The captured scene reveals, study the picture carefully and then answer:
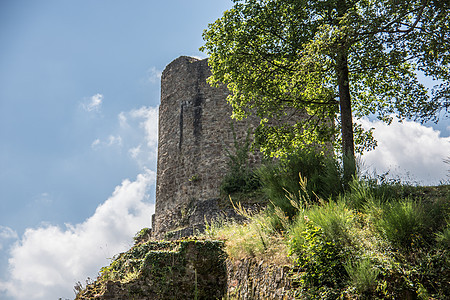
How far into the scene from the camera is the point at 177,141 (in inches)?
656

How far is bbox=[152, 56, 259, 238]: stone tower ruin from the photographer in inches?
598

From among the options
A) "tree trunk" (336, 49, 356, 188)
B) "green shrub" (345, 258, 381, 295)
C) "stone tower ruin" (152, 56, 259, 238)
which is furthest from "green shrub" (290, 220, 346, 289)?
"stone tower ruin" (152, 56, 259, 238)

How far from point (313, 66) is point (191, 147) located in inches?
303

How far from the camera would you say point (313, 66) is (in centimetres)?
937

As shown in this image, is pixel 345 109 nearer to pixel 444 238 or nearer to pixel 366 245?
pixel 366 245

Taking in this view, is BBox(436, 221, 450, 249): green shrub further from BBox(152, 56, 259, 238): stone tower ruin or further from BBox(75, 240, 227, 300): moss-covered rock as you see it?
BBox(152, 56, 259, 238): stone tower ruin

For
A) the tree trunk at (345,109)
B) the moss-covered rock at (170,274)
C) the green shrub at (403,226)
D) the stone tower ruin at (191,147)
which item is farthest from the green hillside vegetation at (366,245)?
the stone tower ruin at (191,147)

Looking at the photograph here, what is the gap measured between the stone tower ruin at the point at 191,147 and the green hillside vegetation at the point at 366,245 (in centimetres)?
716

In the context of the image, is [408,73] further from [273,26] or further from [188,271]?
[188,271]

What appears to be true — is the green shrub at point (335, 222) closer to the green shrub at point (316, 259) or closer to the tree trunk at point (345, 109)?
the green shrub at point (316, 259)

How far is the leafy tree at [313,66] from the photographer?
918 cm

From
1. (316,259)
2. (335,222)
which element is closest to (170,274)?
(316,259)

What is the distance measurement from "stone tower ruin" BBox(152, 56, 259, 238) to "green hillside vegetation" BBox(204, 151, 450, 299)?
7.16m

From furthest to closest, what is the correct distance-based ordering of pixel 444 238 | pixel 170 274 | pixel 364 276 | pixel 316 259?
pixel 170 274
pixel 316 259
pixel 444 238
pixel 364 276
